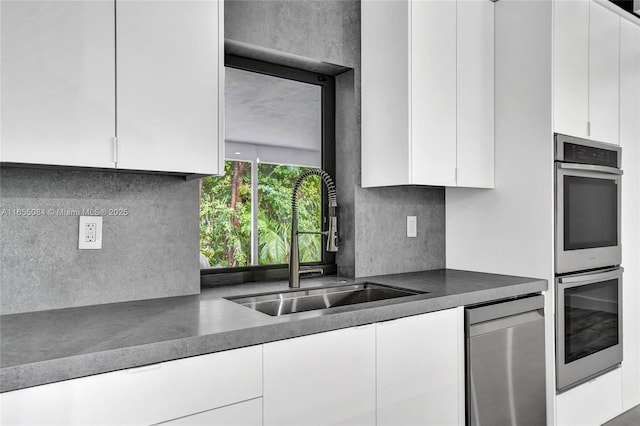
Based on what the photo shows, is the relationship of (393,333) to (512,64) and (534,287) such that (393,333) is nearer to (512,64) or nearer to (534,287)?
(534,287)

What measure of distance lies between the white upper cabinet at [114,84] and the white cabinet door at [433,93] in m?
0.97

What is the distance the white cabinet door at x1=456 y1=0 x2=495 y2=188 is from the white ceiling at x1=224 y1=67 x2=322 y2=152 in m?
0.77

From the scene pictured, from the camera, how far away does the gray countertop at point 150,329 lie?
110 cm

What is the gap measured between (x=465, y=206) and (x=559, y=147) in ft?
1.95

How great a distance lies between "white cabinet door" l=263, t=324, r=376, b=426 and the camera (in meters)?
1.42

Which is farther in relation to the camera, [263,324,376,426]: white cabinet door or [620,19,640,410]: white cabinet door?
[620,19,640,410]: white cabinet door

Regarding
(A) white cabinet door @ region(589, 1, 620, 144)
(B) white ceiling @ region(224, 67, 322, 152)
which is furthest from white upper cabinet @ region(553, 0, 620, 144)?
(B) white ceiling @ region(224, 67, 322, 152)

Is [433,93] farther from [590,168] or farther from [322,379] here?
[322,379]

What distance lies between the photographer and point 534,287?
2.23m

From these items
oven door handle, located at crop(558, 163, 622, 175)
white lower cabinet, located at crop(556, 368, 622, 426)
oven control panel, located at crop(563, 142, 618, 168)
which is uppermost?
oven control panel, located at crop(563, 142, 618, 168)

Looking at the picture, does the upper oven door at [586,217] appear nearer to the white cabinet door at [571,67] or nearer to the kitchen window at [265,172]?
the white cabinet door at [571,67]

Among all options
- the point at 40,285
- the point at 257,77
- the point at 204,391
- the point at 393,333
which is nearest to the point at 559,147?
the point at 393,333

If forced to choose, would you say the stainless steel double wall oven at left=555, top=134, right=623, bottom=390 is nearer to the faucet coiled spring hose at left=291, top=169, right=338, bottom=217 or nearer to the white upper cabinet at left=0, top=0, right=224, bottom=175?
the faucet coiled spring hose at left=291, top=169, right=338, bottom=217

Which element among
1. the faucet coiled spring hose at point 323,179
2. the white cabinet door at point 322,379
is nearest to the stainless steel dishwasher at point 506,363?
the white cabinet door at point 322,379
